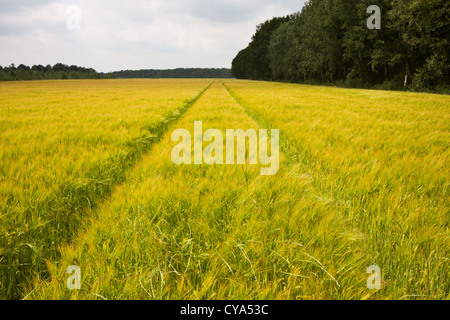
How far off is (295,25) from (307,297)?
59.9m

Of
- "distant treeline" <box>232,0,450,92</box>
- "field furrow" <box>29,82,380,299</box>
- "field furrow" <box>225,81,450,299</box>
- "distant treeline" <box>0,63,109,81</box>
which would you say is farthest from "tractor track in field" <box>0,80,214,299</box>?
"distant treeline" <box>0,63,109,81</box>

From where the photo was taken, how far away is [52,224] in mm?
1823

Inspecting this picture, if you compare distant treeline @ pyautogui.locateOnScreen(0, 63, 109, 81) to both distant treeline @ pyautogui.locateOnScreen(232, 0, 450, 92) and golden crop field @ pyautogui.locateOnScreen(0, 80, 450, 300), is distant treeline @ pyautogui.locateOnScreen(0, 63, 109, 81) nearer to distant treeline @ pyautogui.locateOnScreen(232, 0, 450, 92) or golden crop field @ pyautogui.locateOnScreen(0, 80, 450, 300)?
distant treeline @ pyautogui.locateOnScreen(232, 0, 450, 92)

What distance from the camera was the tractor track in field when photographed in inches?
53.5

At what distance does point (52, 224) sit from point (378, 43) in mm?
38425

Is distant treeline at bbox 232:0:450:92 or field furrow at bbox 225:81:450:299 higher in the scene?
distant treeline at bbox 232:0:450:92

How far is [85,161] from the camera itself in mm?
2916

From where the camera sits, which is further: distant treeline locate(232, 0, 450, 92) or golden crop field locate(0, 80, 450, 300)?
distant treeline locate(232, 0, 450, 92)

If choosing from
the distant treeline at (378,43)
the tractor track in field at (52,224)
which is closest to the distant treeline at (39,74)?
the distant treeline at (378,43)

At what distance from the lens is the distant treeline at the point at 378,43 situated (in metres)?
21.6

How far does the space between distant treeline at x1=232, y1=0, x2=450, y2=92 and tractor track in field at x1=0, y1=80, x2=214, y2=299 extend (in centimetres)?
2904

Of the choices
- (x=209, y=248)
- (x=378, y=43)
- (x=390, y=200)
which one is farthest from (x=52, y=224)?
(x=378, y=43)

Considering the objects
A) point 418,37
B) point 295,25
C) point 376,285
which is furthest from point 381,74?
point 376,285

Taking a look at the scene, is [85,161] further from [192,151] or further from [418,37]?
[418,37]
